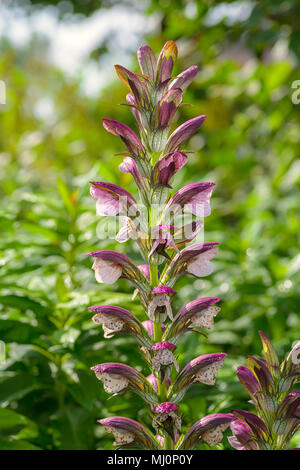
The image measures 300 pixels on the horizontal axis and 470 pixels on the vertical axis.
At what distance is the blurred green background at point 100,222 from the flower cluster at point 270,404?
22 centimetres

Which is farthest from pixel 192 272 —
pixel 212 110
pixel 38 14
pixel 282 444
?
pixel 38 14

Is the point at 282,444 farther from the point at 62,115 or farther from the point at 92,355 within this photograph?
the point at 62,115

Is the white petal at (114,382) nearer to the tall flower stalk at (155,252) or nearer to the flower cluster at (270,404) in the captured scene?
the tall flower stalk at (155,252)

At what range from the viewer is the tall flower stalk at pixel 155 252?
0.69 metres

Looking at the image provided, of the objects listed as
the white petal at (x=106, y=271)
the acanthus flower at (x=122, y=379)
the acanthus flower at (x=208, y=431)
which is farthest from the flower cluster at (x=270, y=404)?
the white petal at (x=106, y=271)

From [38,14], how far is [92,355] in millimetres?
2733

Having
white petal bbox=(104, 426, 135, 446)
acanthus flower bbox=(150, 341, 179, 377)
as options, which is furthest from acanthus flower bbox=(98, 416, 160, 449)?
acanthus flower bbox=(150, 341, 179, 377)

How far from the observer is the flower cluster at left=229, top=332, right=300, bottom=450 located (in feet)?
2.15

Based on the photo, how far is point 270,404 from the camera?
2.19 ft

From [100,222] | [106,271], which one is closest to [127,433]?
[106,271]

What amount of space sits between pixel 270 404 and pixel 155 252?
276 millimetres

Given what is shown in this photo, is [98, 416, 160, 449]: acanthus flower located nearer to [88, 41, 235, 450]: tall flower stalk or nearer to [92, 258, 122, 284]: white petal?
[88, 41, 235, 450]: tall flower stalk

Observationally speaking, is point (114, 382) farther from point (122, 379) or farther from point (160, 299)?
point (160, 299)

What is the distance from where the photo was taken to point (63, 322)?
1.09 metres
